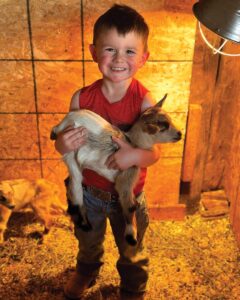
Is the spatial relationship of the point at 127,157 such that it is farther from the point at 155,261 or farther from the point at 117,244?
the point at 155,261

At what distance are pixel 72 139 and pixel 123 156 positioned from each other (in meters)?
0.22

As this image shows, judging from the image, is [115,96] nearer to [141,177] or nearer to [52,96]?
[141,177]

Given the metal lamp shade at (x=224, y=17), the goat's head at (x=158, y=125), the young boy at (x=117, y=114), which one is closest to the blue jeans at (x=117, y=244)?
the young boy at (x=117, y=114)

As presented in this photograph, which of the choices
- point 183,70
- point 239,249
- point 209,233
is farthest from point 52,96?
point 239,249

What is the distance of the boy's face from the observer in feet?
4.87

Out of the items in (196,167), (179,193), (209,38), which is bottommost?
(179,193)

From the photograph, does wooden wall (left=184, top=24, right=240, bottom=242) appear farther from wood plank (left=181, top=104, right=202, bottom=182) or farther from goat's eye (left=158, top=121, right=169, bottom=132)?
goat's eye (left=158, top=121, right=169, bottom=132)

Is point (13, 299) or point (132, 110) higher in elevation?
point (132, 110)

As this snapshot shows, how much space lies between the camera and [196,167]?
273 centimetres

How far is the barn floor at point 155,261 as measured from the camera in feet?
7.23

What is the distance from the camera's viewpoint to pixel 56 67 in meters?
2.29

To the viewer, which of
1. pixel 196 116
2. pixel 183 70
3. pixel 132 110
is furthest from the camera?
pixel 196 116

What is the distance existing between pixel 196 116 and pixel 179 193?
25.1 inches

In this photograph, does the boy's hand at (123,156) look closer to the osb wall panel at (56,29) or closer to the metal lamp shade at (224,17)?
the metal lamp shade at (224,17)
